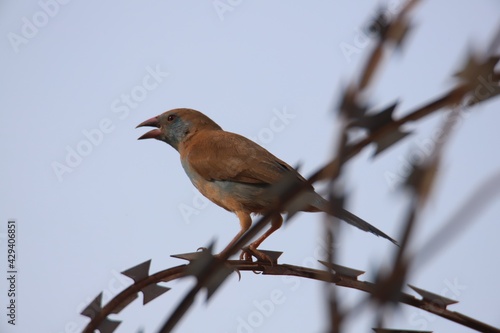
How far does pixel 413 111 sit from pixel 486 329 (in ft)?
2.27

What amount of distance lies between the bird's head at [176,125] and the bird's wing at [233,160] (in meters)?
0.28

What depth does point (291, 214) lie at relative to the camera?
114cm

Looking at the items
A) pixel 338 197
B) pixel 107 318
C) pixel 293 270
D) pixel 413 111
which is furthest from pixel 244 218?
pixel 338 197

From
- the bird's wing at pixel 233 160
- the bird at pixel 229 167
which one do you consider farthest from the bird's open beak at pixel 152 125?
the bird's wing at pixel 233 160

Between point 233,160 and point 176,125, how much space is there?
0.99 meters

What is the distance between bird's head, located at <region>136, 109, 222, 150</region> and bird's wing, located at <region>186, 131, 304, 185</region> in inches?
11.2

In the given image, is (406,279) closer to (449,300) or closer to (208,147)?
(449,300)

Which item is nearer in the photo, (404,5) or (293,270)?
(404,5)

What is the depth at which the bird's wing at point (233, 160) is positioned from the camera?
4.08 metres

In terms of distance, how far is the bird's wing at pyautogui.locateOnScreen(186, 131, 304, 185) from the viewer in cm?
408

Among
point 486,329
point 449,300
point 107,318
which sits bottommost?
point 107,318

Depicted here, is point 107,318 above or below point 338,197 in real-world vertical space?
below

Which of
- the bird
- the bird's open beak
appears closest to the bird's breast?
the bird

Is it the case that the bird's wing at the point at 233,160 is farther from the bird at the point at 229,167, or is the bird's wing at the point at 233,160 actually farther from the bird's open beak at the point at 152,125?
the bird's open beak at the point at 152,125
